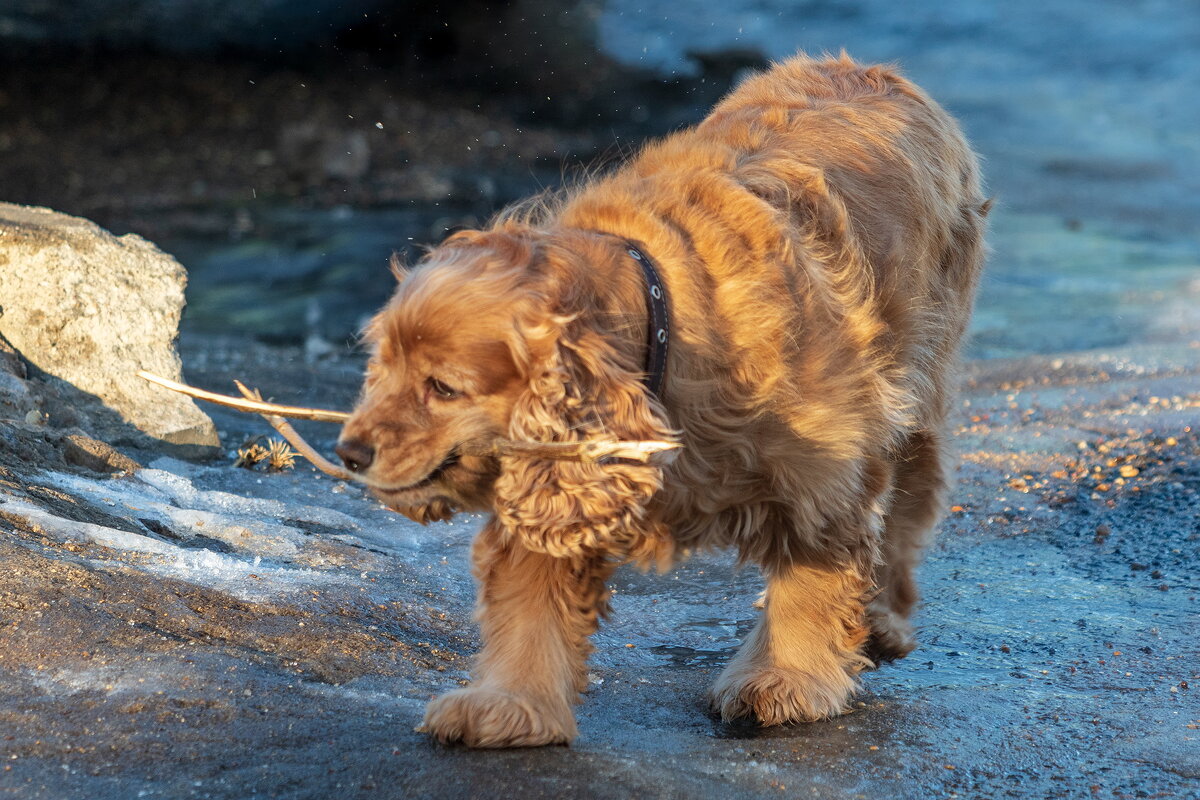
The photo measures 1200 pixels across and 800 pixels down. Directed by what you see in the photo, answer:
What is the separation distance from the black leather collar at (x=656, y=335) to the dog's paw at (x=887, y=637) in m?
1.46

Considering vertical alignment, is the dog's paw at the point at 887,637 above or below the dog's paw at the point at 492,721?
above

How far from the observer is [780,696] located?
384 centimetres

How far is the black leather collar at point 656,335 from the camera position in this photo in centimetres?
328

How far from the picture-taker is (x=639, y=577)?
5250 millimetres

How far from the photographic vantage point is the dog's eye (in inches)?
123

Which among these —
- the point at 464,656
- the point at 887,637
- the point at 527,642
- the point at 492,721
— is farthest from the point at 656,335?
the point at 887,637

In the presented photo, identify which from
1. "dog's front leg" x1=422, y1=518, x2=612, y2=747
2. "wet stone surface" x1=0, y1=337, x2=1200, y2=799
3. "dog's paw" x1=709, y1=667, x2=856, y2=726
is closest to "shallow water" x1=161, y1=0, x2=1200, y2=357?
"wet stone surface" x1=0, y1=337, x2=1200, y2=799

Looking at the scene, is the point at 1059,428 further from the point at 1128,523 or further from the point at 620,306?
the point at 620,306

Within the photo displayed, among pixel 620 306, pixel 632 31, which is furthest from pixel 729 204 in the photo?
pixel 632 31

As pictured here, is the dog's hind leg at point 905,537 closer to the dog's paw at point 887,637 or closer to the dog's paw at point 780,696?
the dog's paw at point 887,637

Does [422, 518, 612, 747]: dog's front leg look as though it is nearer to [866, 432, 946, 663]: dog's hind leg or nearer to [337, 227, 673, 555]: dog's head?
[337, 227, 673, 555]: dog's head

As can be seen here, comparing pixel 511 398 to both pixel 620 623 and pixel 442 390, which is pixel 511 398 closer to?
pixel 442 390

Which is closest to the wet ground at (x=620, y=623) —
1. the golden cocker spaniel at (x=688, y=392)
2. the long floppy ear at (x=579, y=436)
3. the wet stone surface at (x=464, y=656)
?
the wet stone surface at (x=464, y=656)

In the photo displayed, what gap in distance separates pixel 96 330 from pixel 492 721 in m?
3.40
